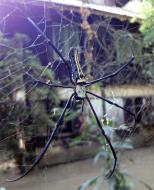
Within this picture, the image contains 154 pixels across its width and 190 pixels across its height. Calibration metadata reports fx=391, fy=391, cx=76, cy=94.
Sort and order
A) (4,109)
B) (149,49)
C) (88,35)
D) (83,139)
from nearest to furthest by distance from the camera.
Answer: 1. (4,109)
2. (88,35)
3. (149,49)
4. (83,139)

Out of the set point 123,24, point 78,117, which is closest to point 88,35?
point 123,24

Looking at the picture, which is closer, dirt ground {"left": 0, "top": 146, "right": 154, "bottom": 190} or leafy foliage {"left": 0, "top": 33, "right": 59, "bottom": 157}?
leafy foliage {"left": 0, "top": 33, "right": 59, "bottom": 157}

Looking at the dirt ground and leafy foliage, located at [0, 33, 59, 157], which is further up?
leafy foliage, located at [0, 33, 59, 157]

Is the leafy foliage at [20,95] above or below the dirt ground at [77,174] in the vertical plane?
above

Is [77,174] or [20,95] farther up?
[20,95]

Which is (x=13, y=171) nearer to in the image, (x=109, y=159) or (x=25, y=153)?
(x=25, y=153)

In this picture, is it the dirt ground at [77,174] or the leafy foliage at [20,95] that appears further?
the dirt ground at [77,174]

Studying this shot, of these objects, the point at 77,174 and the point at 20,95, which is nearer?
the point at 20,95

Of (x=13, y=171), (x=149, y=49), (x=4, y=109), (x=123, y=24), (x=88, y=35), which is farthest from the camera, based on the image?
(x=123, y=24)
